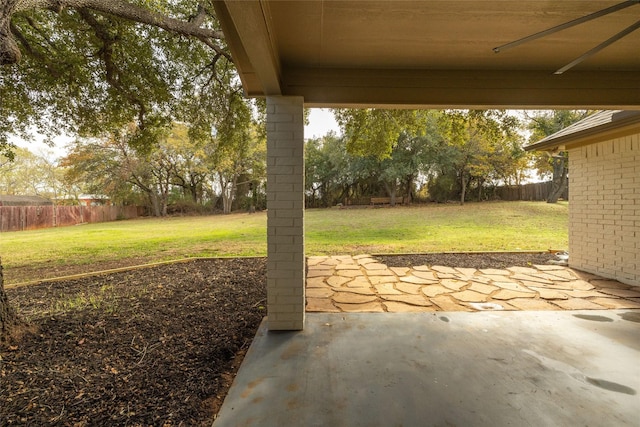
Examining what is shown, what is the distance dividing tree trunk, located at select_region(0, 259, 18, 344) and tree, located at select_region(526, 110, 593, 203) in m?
18.8

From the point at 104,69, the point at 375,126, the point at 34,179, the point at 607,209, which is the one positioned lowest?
the point at 607,209

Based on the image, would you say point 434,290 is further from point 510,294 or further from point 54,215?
point 54,215

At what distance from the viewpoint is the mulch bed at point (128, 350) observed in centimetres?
162

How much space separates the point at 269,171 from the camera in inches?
101

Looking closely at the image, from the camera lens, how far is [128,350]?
226 centimetres

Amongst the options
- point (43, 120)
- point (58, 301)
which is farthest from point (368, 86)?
point (43, 120)

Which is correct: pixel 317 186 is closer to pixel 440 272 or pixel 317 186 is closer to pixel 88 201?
pixel 440 272

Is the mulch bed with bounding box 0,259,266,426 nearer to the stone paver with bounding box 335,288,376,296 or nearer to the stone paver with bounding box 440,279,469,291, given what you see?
the stone paver with bounding box 335,288,376,296

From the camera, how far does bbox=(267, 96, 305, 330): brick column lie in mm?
2564

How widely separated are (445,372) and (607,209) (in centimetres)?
414

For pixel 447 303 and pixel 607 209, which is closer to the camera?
pixel 447 303

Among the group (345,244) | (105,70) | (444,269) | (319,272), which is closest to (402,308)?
(319,272)

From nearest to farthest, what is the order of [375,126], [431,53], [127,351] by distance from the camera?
[127,351] < [431,53] < [375,126]

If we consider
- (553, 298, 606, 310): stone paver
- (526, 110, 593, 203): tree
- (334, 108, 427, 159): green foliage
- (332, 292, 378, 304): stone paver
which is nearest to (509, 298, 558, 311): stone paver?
(553, 298, 606, 310): stone paver
